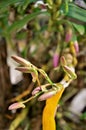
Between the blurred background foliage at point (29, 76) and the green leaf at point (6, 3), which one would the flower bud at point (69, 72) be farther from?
the blurred background foliage at point (29, 76)

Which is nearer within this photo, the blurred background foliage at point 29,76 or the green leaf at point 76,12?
the green leaf at point 76,12

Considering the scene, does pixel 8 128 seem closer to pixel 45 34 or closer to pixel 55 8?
pixel 45 34

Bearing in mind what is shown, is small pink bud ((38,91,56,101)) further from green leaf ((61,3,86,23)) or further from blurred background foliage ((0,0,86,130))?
blurred background foliage ((0,0,86,130))

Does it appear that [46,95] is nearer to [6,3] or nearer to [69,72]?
[69,72]

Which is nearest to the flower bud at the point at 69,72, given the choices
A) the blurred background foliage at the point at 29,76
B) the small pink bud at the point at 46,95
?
the small pink bud at the point at 46,95

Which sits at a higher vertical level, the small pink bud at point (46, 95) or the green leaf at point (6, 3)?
the green leaf at point (6, 3)


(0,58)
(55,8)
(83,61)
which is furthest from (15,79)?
(55,8)

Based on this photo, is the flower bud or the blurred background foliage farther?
the blurred background foliage

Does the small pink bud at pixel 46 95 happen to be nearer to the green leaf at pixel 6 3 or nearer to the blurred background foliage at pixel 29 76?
the green leaf at pixel 6 3

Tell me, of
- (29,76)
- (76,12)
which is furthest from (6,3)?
(29,76)

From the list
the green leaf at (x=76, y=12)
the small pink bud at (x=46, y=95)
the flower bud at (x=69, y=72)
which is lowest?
the small pink bud at (x=46, y=95)

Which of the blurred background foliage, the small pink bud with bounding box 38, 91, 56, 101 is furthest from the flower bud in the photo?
the blurred background foliage
